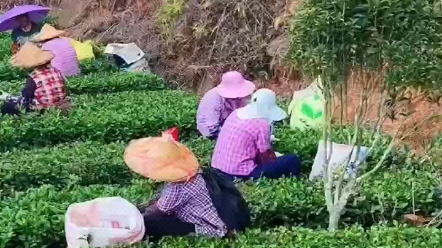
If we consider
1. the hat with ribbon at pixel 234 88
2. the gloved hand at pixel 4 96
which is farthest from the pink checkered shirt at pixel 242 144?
the gloved hand at pixel 4 96

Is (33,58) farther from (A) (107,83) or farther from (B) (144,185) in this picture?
(B) (144,185)

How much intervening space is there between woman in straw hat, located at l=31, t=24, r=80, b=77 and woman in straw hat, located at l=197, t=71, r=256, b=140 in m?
3.24

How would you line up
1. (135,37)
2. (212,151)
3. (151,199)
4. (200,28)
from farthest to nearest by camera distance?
(135,37)
(200,28)
(212,151)
(151,199)

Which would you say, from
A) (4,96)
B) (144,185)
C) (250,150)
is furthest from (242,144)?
(4,96)

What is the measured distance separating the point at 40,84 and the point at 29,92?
6.4 inches

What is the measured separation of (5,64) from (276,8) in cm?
413

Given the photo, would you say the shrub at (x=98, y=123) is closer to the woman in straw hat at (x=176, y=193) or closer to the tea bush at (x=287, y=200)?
the tea bush at (x=287, y=200)

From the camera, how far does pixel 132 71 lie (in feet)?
40.4

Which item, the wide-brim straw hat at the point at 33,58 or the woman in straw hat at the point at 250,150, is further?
the wide-brim straw hat at the point at 33,58

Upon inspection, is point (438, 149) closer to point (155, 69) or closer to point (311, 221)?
point (311, 221)

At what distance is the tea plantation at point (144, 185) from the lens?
5355 mm

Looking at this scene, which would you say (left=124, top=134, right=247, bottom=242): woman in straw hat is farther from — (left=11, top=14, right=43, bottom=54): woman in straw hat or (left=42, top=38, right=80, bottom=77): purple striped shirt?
(left=11, top=14, right=43, bottom=54): woman in straw hat

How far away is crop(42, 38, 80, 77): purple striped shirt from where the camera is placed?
36.1 feet

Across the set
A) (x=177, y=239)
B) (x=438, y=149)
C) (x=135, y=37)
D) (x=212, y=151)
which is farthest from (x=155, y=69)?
(x=177, y=239)
